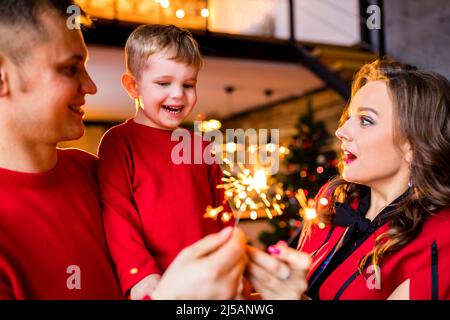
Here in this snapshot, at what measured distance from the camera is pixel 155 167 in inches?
47.5

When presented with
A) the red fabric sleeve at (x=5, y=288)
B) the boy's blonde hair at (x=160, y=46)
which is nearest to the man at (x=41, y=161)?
the red fabric sleeve at (x=5, y=288)

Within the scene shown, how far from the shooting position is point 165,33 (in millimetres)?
1217

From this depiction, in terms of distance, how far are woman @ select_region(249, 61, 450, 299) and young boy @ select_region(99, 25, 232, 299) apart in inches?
15.5

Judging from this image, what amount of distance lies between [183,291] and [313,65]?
4.85m

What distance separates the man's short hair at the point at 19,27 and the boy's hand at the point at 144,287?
526 millimetres

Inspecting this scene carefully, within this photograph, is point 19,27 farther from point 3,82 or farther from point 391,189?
point 391,189

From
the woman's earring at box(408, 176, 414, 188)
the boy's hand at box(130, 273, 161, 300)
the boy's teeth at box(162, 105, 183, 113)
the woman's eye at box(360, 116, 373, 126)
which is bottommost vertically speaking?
the boy's hand at box(130, 273, 161, 300)

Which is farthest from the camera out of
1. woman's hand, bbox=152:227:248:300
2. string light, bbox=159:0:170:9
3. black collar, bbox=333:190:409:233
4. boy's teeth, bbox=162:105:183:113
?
string light, bbox=159:0:170:9

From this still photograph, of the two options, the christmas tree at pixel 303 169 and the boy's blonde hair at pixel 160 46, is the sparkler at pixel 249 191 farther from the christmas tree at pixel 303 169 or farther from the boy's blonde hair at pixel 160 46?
the christmas tree at pixel 303 169

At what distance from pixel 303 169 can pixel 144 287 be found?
3.96 metres

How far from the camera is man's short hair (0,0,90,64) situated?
91cm

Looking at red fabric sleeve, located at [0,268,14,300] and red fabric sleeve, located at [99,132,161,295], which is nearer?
red fabric sleeve, located at [0,268,14,300]

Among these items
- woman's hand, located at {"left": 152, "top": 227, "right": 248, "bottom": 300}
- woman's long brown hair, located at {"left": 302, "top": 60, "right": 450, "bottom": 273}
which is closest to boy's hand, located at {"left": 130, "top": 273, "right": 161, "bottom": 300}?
woman's hand, located at {"left": 152, "top": 227, "right": 248, "bottom": 300}

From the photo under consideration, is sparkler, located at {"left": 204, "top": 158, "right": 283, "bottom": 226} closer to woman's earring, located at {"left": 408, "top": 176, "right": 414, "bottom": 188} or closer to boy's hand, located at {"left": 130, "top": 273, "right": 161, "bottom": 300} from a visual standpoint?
boy's hand, located at {"left": 130, "top": 273, "right": 161, "bottom": 300}
